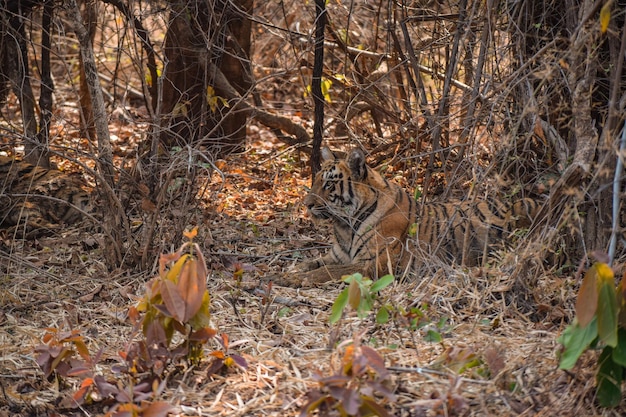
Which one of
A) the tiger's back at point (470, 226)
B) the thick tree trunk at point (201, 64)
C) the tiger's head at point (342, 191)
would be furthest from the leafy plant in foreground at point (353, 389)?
the thick tree trunk at point (201, 64)

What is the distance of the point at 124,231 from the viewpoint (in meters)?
5.52

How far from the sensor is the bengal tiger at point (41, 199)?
6.41m

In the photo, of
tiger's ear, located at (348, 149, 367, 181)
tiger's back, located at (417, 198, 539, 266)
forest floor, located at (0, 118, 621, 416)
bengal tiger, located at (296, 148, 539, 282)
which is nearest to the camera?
forest floor, located at (0, 118, 621, 416)

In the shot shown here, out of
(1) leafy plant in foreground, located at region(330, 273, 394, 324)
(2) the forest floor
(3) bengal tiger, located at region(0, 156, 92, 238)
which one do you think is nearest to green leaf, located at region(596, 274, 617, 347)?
(2) the forest floor

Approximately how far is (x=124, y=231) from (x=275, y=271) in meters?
1.06

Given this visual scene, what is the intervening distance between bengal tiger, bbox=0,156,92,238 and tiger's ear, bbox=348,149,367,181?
7.44ft

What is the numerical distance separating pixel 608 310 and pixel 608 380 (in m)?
0.36

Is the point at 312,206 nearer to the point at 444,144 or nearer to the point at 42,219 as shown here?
the point at 444,144

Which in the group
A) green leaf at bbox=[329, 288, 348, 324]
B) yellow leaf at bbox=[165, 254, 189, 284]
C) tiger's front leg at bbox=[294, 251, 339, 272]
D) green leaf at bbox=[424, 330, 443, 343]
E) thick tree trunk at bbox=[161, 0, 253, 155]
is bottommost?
tiger's front leg at bbox=[294, 251, 339, 272]

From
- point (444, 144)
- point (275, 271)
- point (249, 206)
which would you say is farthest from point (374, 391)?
point (249, 206)

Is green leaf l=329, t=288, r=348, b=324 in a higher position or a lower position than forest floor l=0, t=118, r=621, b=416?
higher

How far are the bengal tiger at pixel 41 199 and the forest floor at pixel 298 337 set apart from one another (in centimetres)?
52

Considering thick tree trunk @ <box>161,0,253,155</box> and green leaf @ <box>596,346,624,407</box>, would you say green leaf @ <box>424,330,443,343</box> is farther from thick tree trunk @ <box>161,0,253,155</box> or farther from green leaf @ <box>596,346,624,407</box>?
thick tree trunk @ <box>161,0,253,155</box>

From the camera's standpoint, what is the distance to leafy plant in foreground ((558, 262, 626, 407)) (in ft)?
9.74
